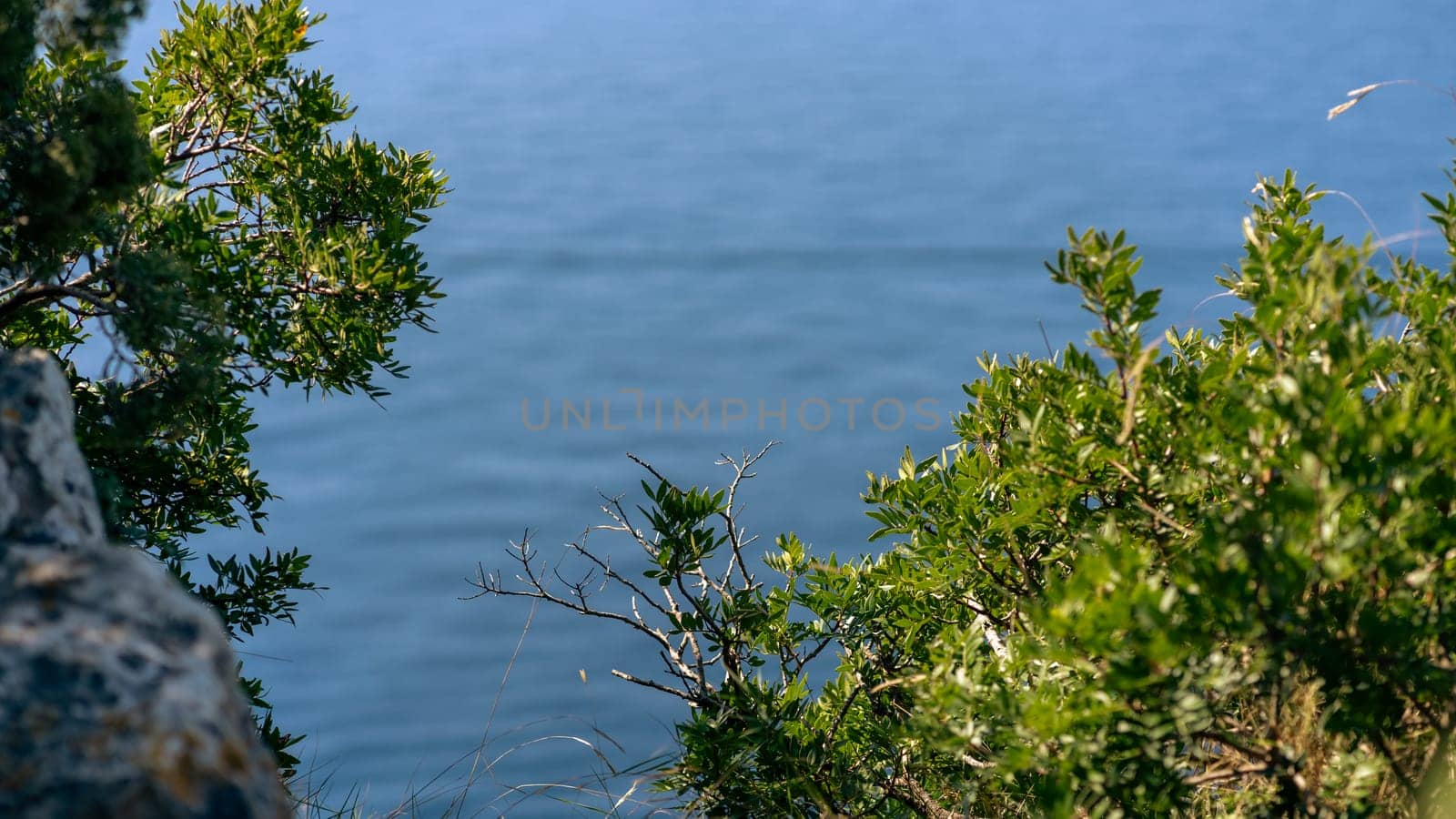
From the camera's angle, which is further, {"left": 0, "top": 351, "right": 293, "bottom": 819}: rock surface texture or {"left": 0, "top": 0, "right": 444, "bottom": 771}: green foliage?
{"left": 0, "top": 0, "right": 444, "bottom": 771}: green foliage

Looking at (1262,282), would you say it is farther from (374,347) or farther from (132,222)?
(132,222)

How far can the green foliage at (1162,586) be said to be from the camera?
48.8 inches

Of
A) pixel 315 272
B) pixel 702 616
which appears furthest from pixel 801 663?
pixel 315 272

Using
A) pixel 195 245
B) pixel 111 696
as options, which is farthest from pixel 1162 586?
pixel 195 245

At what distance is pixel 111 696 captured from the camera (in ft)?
3.22

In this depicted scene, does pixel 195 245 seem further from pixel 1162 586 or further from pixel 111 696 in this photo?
pixel 1162 586

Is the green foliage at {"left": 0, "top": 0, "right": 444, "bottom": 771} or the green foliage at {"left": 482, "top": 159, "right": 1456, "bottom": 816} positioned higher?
the green foliage at {"left": 0, "top": 0, "right": 444, "bottom": 771}

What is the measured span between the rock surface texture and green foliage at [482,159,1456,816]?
786 millimetres

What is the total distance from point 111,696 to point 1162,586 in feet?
4.15

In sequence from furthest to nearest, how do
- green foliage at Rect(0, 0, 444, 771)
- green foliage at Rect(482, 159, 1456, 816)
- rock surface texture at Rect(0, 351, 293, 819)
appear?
green foliage at Rect(0, 0, 444, 771)
green foliage at Rect(482, 159, 1456, 816)
rock surface texture at Rect(0, 351, 293, 819)

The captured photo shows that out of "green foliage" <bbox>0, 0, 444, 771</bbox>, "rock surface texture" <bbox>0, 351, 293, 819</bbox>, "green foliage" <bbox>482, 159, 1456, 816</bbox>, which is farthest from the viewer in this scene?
"green foliage" <bbox>0, 0, 444, 771</bbox>

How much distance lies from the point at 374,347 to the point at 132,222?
500 mm

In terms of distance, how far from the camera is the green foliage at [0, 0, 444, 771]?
68.1 inches

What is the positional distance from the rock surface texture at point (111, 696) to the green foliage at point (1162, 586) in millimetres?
786
